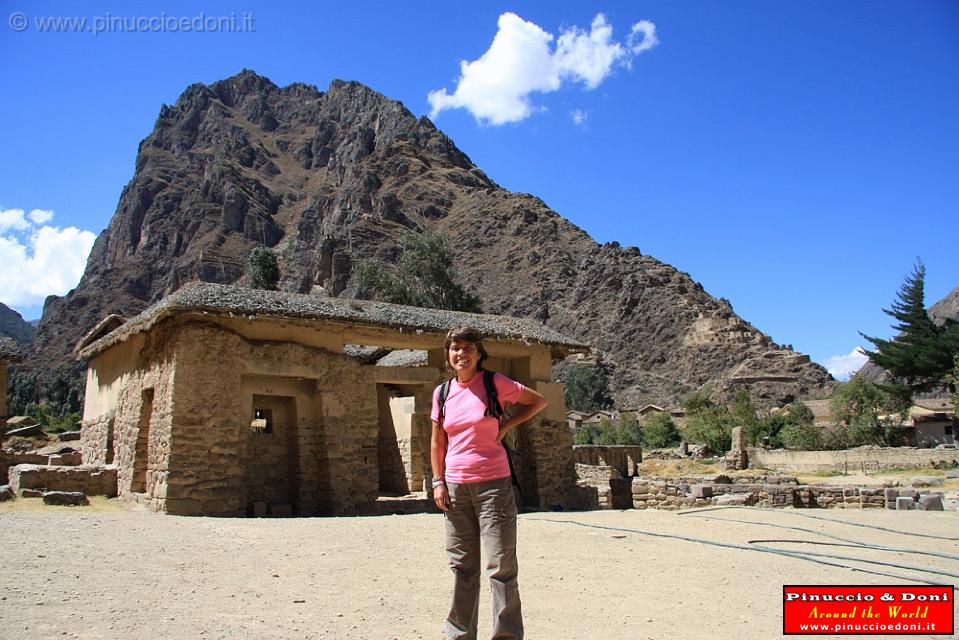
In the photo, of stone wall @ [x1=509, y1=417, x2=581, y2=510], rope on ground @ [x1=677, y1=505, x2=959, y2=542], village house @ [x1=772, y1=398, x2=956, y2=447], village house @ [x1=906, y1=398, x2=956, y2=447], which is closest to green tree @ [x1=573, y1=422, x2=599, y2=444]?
village house @ [x1=772, y1=398, x2=956, y2=447]

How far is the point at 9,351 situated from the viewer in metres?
16.2

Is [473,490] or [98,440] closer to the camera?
[473,490]

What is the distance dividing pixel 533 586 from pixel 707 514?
6906mm

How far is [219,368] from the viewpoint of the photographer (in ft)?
39.7

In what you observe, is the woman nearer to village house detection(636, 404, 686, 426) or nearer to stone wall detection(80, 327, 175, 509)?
stone wall detection(80, 327, 175, 509)

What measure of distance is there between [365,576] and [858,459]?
3359 cm

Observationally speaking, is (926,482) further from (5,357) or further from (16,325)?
(16,325)

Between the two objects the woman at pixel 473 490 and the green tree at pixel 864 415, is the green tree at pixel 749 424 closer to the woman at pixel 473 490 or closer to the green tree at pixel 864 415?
the green tree at pixel 864 415

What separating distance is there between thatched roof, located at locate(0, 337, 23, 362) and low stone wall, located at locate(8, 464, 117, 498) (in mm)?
3979

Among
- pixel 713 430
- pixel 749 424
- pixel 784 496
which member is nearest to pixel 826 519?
pixel 784 496

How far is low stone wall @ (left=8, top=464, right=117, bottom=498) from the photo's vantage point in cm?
1253

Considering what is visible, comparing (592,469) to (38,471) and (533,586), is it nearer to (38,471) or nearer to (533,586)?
(38,471)

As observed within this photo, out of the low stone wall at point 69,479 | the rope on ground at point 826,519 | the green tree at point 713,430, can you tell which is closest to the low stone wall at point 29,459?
the low stone wall at point 69,479

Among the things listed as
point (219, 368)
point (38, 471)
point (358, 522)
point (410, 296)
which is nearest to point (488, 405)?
point (358, 522)
